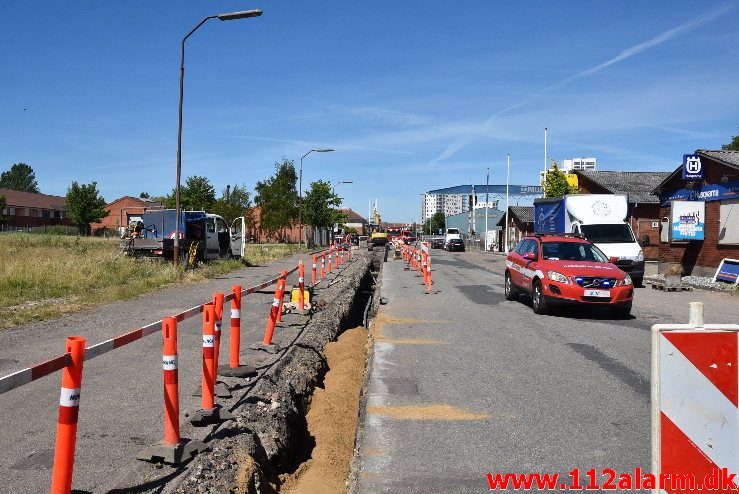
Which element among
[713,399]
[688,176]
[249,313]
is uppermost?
[688,176]

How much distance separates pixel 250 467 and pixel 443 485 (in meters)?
1.30

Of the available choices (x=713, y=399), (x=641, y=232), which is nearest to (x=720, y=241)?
(x=641, y=232)

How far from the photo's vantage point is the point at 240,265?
1099 inches

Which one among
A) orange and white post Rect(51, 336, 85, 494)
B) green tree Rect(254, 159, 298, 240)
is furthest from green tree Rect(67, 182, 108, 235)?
orange and white post Rect(51, 336, 85, 494)

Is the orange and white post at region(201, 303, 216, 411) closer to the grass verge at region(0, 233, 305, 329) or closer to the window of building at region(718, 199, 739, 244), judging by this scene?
the grass verge at region(0, 233, 305, 329)

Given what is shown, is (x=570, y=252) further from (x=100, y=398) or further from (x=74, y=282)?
(x=74, y=282)

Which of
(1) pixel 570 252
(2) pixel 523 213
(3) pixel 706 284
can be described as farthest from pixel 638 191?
(1) pixel 570 252

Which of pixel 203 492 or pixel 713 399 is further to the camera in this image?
pixel 203 492

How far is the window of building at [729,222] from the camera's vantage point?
22.6 meters

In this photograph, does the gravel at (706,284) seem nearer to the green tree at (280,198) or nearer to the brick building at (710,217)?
the brick building at (710,217)

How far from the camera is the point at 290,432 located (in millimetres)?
5516

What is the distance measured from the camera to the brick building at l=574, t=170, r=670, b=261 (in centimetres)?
3800

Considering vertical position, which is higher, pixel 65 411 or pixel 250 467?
pixel 65 411

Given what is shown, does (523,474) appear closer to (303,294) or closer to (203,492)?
(203,492)
